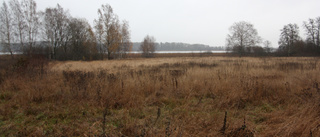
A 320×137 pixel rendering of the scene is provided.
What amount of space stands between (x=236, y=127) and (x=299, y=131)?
0.98 metres

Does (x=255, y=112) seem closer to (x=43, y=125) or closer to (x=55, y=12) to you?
(x=43, y=125)

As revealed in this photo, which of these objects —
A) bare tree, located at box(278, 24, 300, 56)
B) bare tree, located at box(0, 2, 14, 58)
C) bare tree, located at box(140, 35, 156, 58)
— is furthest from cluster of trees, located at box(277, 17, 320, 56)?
bare tree, located at box(0, 2, 14, 58)

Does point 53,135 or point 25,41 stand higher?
point 25,41

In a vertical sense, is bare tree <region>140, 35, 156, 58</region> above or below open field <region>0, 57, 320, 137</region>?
above

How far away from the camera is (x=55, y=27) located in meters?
29.5

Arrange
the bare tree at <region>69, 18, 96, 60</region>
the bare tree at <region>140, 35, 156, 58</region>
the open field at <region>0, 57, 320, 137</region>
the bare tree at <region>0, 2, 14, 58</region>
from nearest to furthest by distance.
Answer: the open field at <region>0, 57, 320, 137</region>, the bare tree at <region>0, 2, 14, 58</region>, the bare tree at <region>69, 18, 96, 60</region>, the bare tree at <region>140, 35, 156, 58</region>

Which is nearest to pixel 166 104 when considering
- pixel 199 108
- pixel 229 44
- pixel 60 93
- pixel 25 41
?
pixel 199 108

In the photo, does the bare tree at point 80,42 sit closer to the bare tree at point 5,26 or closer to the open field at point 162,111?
the bare tree at point 5,26

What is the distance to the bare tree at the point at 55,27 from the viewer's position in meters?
26.0

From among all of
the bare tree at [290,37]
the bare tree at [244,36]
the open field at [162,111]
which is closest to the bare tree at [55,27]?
the open field at [162,111]

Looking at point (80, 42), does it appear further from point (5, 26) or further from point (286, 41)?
point (286, 41)

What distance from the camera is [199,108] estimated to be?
392 centimetres

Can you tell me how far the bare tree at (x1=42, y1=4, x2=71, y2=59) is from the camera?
85.5ft

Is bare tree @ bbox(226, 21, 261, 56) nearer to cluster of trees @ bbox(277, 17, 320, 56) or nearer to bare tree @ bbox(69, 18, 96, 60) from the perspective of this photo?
cluster of trees @ bbox(277, 17, 320, 56)
